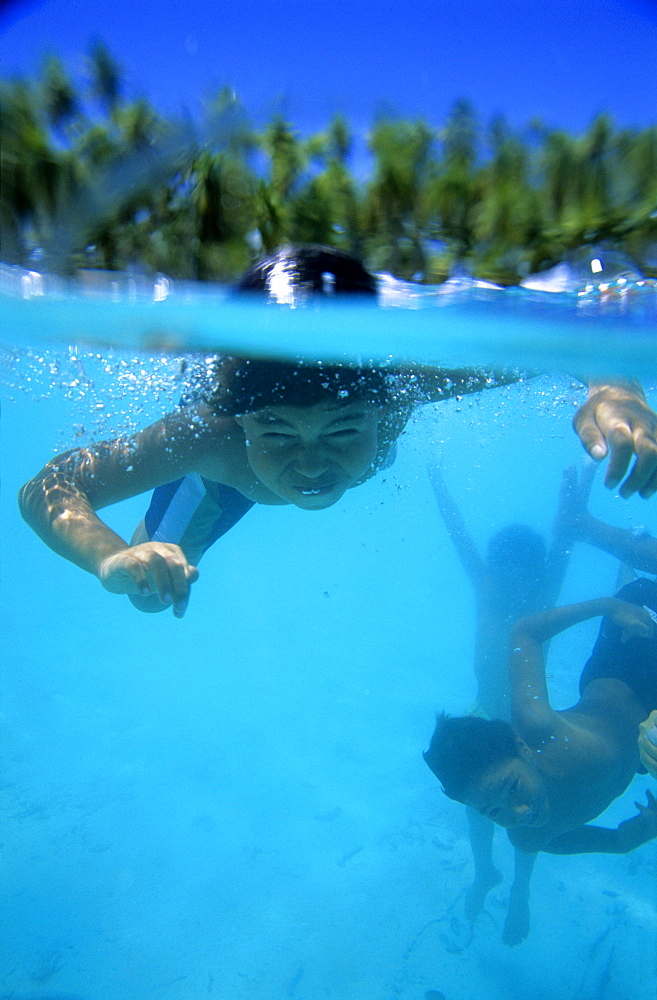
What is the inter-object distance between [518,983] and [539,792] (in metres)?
2.38

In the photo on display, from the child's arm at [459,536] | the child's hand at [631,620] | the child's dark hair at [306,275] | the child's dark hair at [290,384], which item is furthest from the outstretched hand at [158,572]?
the child's arm at [459,536]

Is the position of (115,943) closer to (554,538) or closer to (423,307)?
(423,307)

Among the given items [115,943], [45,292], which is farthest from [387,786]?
[45,292]

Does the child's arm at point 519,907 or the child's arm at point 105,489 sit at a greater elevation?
the child's arm at point 105,489

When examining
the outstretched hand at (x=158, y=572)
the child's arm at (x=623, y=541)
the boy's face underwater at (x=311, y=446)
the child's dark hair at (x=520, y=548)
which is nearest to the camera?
the outstretched hand at (x=158, y=572)

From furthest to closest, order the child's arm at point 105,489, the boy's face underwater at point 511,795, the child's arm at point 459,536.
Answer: the child's arm at point 459,536
the boy's face underwater at point 511,795
the child's arm at point 105,489

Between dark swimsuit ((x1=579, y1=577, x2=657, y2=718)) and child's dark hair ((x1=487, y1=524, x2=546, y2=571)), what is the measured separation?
2.09 meters

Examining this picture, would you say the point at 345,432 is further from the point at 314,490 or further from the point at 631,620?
the point at 631,620

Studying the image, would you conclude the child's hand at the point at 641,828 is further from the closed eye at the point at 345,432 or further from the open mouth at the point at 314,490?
the closed eye at the point at 345,432

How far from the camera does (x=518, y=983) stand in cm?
604

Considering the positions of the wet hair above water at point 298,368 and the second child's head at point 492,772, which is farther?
the second child's head at point 492,772

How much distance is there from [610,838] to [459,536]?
7620 mm

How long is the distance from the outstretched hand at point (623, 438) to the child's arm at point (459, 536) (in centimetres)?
816

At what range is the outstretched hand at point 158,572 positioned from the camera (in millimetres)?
3193
